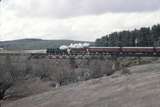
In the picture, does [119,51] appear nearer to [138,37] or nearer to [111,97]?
[111,97]

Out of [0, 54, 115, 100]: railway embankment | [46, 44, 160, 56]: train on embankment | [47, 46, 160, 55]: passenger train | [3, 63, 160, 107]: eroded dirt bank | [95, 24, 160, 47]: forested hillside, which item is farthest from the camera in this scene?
[95, 24, 160, 47]: forested hillside

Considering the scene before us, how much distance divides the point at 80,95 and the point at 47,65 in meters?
25.2

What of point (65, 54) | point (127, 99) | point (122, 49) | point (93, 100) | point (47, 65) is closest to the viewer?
point (127, 99)

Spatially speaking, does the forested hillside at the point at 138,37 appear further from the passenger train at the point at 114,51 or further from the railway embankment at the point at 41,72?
the railway embankment at the point at 41,72

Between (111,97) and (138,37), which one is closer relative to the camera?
(111,97)

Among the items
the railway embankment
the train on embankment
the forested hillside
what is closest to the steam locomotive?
the train on embankment

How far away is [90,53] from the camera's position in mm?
68125

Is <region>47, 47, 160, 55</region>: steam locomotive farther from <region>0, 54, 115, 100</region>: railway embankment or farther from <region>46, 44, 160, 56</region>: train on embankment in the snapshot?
<region>0, 54, 115, 100</region>: railway embankment

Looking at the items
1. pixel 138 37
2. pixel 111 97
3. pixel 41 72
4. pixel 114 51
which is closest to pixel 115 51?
pixel 114 51

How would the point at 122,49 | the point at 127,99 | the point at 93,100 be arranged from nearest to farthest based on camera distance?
1. the point at 127,99
2. the point at 93,100
3. the point at 122,49

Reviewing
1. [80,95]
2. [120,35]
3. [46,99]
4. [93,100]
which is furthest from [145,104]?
[120,35]

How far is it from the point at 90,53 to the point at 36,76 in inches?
779

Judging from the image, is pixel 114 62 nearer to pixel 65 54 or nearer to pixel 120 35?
pixel 65 54

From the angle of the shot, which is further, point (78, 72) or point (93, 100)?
point (78, 72)
